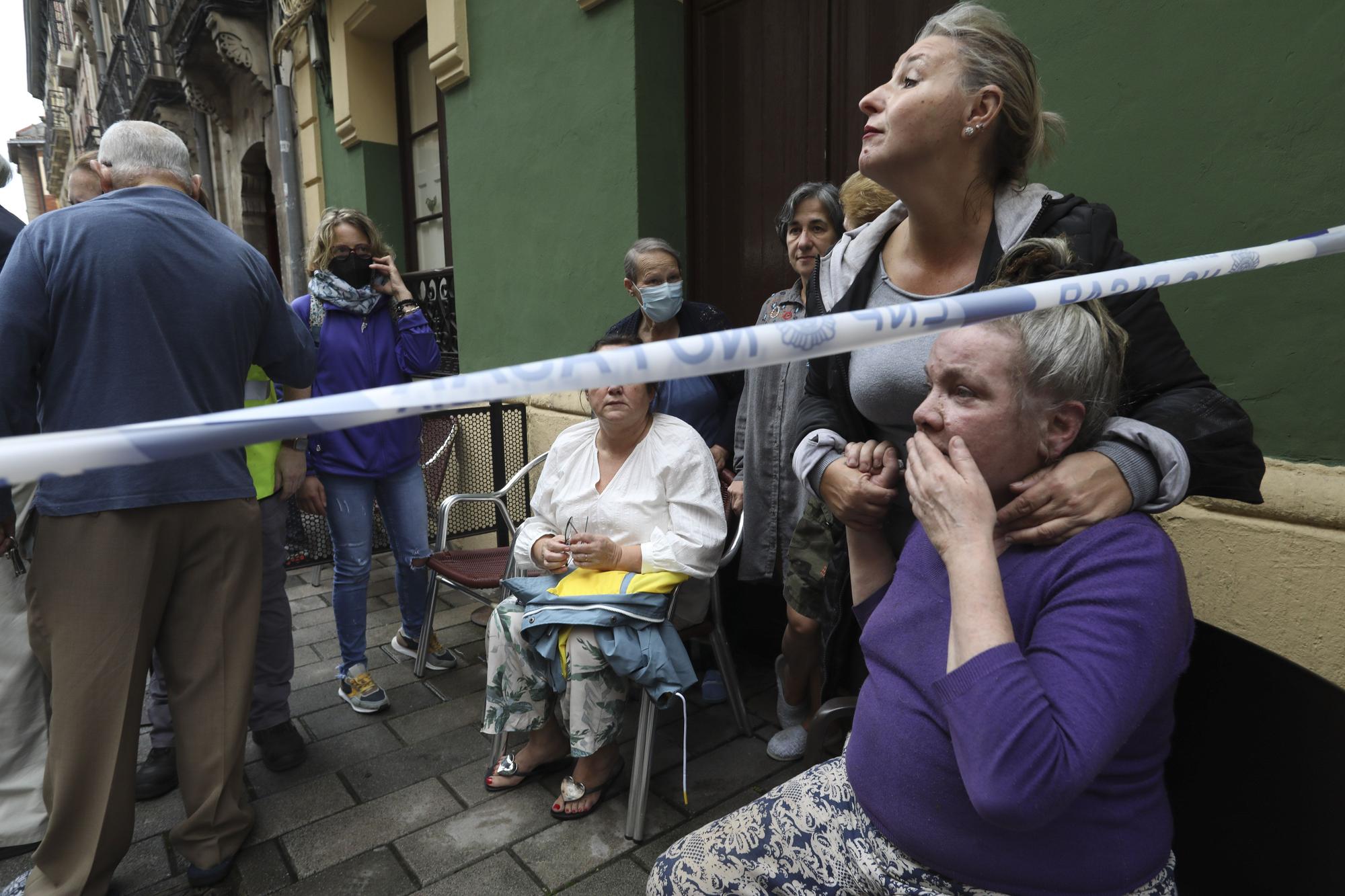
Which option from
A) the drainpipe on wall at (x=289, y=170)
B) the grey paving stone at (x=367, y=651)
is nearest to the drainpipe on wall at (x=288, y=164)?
the drainpipe on wall at (x=289, y=170)

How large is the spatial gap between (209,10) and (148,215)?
→ 26.9ft

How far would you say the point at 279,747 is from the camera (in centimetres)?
263

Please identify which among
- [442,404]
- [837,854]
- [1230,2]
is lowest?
[837,854]

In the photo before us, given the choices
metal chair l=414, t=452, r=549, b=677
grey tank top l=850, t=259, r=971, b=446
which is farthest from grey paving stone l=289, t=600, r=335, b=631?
grey tank top l=850, t=259, r=971, b=446

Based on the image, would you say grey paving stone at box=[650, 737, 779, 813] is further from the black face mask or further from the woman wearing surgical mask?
the black face mask

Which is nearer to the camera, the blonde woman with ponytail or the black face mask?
the blonde woman with ponytail

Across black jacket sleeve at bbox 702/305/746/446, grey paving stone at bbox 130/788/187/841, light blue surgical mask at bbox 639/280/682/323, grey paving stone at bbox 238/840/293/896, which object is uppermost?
light blue surgical mask at bbox 639/280/682/323

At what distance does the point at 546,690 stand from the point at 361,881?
0.70 m

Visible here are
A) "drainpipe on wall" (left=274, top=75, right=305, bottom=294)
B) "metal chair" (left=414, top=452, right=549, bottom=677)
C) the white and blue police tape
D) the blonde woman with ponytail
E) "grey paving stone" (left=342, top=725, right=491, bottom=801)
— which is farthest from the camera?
"drainpipe on wall" (left=274, top=75, right=305, bottom=294)

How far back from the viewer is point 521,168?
482 centimetres

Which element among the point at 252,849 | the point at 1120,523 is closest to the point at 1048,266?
the point at 1120,523

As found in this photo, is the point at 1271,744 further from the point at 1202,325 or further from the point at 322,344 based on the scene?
the point at 322,344

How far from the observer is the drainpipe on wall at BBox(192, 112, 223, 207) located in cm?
1128

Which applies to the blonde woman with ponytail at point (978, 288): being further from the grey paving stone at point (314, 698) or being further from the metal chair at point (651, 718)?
the grey paving stone at point (314, 698)
